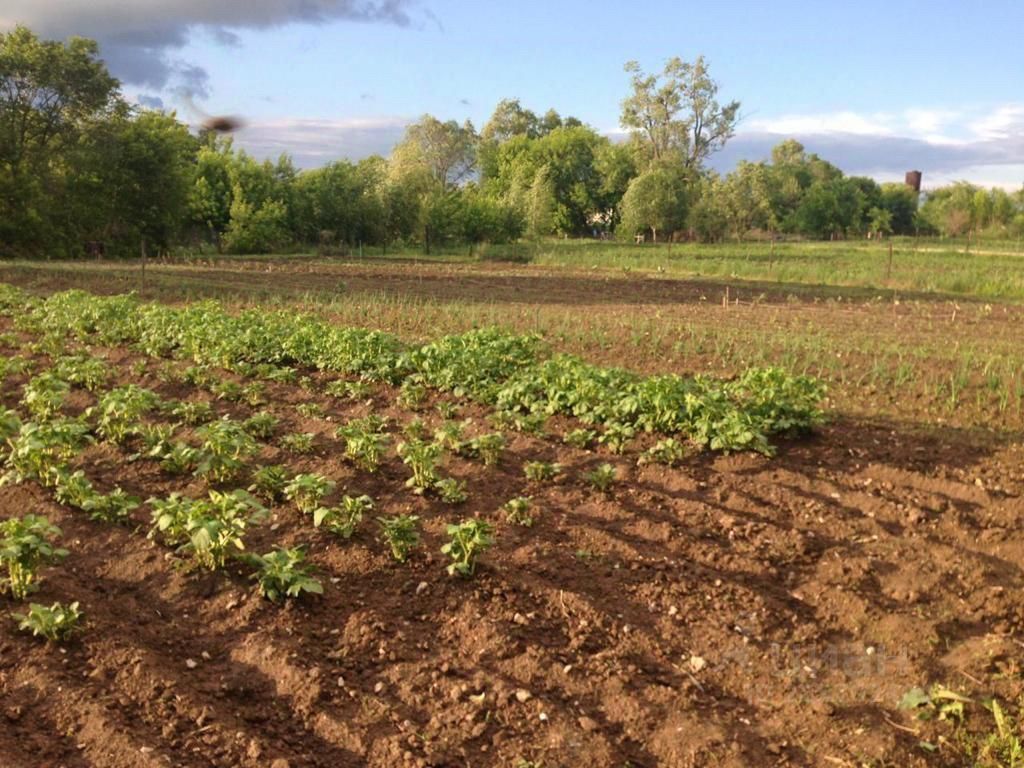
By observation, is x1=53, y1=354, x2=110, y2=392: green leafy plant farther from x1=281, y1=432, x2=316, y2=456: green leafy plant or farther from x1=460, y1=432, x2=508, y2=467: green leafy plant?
x1=460, y1=432, x2=508, y2=467: green leafy plant

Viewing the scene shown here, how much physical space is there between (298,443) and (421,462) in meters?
1.28

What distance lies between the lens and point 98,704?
3.64m

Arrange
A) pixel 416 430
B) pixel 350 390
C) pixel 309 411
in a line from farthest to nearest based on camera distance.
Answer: pixel 350 390 → pixel 309 411 → pixel 416 430

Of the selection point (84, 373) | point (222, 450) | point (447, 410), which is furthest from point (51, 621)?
point (84, 373)

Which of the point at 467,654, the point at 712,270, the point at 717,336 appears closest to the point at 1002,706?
the point at 467,654

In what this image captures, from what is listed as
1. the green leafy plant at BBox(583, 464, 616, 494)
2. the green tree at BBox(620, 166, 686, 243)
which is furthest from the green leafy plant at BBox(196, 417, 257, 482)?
the green tree at BBox(620, 166, 686, 243)

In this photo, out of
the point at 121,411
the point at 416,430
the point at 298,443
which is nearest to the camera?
the point at 298,443

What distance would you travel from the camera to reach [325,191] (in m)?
41.5

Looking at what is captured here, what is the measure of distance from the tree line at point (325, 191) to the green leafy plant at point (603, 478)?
3260 centimetres

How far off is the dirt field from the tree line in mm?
31809

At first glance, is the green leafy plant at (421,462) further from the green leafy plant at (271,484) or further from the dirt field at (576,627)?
the green leafy plant at (271,484)

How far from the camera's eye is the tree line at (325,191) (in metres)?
33.4

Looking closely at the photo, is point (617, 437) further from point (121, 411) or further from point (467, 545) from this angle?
point (121, 411)

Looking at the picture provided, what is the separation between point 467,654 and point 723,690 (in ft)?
4.03
